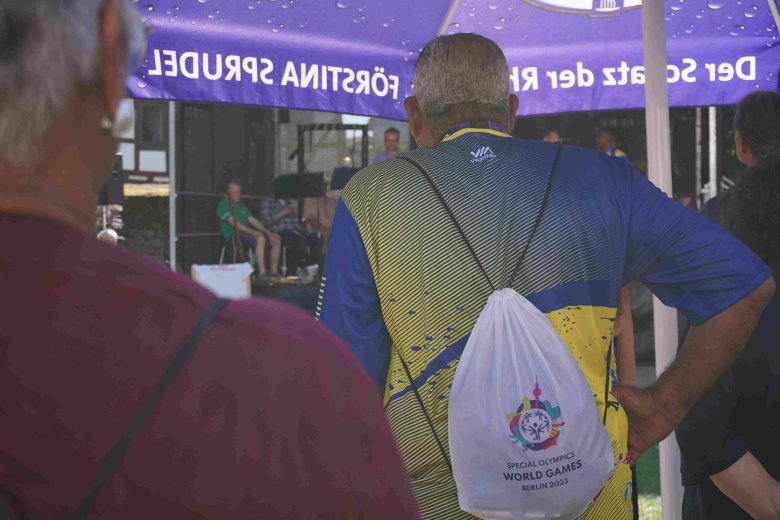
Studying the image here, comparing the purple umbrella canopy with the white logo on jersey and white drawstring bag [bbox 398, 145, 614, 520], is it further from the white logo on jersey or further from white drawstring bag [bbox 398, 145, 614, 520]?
white drawstring bag [bbox 398, 145, 614, 520]

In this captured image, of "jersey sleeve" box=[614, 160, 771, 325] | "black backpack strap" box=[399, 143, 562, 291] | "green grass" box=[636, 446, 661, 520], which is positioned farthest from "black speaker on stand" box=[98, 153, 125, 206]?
"jersey sleeve" box=[614, 160, 771, 325]

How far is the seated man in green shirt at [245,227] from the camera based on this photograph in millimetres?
15266

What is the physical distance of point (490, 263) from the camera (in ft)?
6.51

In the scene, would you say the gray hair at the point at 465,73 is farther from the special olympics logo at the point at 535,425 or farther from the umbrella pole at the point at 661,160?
the umbrella pole at the point at 661,160

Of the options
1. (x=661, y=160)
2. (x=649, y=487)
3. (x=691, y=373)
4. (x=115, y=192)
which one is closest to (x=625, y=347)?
(x=661, y=160)

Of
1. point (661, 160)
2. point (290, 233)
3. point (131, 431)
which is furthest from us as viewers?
point (290, 233)

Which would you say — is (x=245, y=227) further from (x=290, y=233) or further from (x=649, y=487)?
(x=649, y=487)

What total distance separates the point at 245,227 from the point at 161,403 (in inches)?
581

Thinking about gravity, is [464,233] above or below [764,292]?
above

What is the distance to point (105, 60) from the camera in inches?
33.7

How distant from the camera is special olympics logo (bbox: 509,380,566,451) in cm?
181

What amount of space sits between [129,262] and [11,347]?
0.11 m

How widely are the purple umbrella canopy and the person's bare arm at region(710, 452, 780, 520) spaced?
2059 millimetres

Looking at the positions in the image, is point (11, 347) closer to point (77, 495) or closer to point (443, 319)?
point (77, 495)
